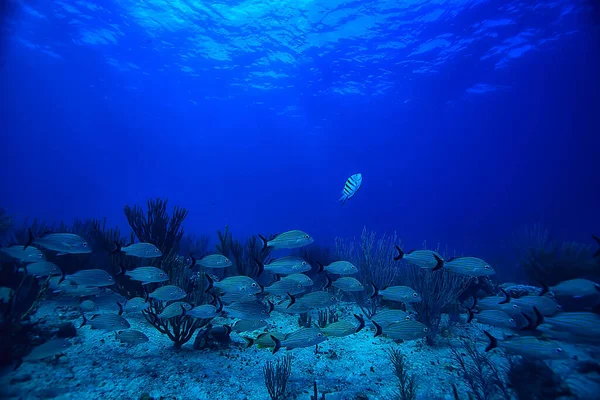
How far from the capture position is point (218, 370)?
13.9ft

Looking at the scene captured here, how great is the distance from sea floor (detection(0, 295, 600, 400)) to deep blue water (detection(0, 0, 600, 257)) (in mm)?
22758

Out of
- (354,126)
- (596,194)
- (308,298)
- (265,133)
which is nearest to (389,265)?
(308,298)

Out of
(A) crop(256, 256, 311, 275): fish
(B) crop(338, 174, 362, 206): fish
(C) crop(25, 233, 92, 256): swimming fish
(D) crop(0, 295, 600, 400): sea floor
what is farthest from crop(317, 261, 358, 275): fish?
(C) crop(25, 233, 92, 256): swimming fish

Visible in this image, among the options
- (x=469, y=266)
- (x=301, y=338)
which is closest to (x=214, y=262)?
(x=301, y=338)

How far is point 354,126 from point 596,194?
179 feet

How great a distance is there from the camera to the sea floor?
360 cm

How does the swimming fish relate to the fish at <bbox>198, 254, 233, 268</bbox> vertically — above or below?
above

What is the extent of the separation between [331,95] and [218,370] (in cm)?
3851

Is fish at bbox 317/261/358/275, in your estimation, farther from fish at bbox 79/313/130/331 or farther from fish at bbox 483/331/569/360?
fish at bbox 79/313/130/331

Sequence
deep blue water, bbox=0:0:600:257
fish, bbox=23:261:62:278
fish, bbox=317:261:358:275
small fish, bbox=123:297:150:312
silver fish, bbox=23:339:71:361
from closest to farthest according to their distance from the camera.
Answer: silver fish, bbox=23:339:71:361
small fish, bbox=123:297:150:312
fish, bbox=23:261:62:278
fish, bbox=317:261:358:275
deep blue water, bbox=0:0:600:257

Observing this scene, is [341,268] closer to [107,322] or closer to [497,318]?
[497,318]

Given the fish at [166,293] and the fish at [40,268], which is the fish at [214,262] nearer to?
the fish at [166,293]

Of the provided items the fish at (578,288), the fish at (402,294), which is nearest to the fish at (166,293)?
the fish at (402,294)

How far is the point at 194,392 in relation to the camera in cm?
369
